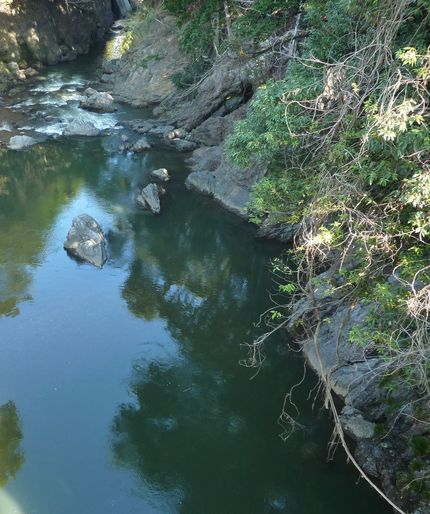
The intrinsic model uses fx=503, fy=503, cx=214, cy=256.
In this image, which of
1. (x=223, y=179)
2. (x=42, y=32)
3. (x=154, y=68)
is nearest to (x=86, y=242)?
(x=223, y=179)

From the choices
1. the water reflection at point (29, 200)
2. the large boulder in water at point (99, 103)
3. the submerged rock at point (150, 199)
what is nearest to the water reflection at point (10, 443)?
the water reflection at point (29, 200)

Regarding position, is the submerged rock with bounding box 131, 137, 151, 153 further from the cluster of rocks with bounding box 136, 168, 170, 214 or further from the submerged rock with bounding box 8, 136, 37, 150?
the submerged rock with bounding box 8, 136, 37, 150

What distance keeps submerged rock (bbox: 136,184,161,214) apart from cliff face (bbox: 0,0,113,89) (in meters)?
16.8

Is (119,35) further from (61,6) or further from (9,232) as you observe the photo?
(9,232)

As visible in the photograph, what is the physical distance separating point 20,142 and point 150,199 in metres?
9.21

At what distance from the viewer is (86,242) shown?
17.8 m

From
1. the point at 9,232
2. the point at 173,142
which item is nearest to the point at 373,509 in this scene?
the point at 9,232

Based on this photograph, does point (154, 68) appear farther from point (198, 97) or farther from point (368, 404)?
point (368, 404)

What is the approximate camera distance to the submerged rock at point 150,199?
68.1 ft

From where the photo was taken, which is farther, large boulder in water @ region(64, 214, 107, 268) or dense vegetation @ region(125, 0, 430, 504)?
large boulder in water @ region(64, 214, 107, 268)

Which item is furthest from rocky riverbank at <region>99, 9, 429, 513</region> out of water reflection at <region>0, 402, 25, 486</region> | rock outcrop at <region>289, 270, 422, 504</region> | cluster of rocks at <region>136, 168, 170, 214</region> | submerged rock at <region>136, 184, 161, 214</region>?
water reflection at <region>0, 402, 25, 486</region>

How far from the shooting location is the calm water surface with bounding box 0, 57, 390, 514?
10.6 meters

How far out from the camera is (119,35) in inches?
1741

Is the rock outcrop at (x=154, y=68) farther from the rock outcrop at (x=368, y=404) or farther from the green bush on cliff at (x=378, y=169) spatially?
the rock outcrop at (x=368, y=404)
